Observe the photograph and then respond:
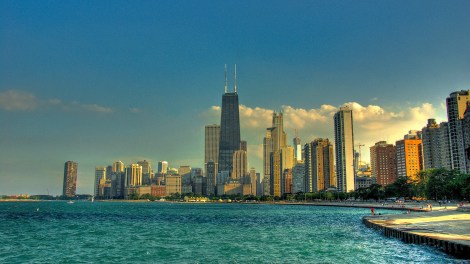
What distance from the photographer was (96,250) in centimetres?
5291

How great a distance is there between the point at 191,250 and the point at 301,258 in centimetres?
1379

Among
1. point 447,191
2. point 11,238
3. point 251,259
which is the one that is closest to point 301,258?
point 251,259

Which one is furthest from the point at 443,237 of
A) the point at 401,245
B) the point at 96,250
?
the point at 96,250

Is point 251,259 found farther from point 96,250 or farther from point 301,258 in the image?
point 96,250

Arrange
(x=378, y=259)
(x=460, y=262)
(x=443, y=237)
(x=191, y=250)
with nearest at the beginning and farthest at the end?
(x=460, y=262) → (x=378, y=259) → (x=443, y=237) → (x=191, y=250)

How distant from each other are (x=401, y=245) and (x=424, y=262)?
39.3ft

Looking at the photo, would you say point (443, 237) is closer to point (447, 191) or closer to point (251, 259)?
point (251, 259)

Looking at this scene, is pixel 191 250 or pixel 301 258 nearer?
pixel 301 258

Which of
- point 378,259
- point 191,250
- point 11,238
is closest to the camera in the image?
point 378,259

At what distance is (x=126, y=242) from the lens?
60.8 metres

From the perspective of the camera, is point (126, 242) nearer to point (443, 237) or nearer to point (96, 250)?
point (96, 250)

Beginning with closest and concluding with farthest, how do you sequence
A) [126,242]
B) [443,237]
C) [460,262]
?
[460,262], [443,237], [126,242]

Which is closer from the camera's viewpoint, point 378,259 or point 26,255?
point 378,259

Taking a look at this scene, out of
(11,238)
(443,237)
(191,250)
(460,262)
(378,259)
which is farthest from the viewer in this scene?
(11,238)
